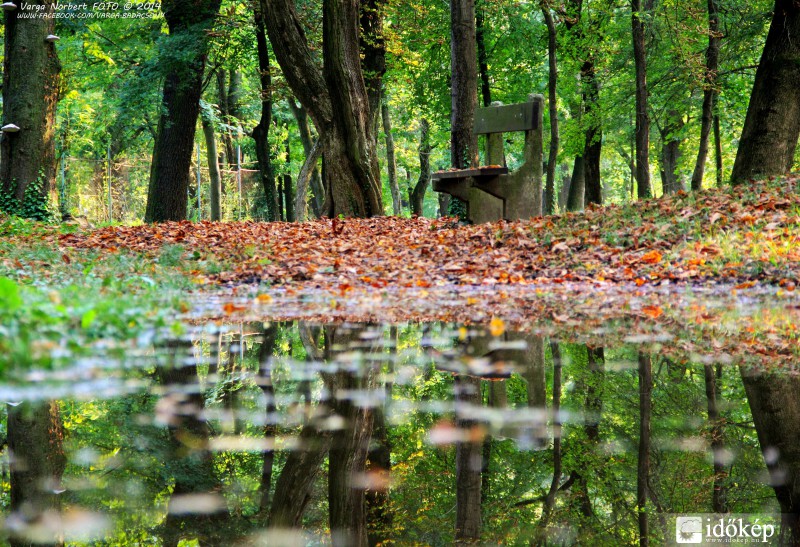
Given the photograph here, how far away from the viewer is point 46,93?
1583 cm

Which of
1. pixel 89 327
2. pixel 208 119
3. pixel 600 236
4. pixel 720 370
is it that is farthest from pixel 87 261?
pixel 208 119

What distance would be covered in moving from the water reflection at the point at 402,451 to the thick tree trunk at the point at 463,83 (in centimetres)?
1224

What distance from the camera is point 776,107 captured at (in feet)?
37.6

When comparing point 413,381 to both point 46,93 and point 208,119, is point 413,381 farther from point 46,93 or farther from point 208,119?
point 208,119

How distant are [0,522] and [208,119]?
2446 cm

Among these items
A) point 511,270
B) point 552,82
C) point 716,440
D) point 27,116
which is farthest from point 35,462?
point 552,82

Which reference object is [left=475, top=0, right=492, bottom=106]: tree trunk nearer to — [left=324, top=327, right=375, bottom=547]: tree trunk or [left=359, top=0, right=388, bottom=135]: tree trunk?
[left=359, top=0, right=388, bottom=135]: tree trunk

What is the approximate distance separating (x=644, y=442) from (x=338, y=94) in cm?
1177

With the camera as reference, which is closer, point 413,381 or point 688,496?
point 688,496

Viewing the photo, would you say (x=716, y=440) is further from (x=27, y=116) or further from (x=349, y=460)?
(x=27, y=116)

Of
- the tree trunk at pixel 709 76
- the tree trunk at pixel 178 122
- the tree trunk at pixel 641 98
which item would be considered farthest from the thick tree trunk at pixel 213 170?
the tree trunk at pixel 709 76

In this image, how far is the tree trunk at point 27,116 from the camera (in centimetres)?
1524

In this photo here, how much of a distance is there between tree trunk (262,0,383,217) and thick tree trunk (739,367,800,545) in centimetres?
1082

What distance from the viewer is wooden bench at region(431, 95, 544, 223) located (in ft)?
39.7
